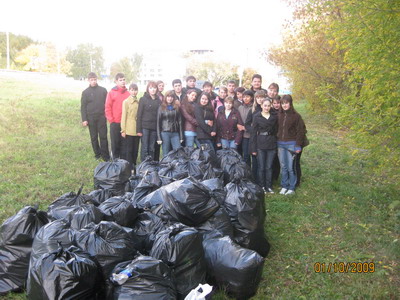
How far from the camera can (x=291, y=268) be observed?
3639 millimetres

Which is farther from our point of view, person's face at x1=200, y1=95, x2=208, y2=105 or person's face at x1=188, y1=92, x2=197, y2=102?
person's face at x1=188, y1=92, x2=197, y2=102

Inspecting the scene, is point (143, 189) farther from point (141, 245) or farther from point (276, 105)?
point (276, 105)

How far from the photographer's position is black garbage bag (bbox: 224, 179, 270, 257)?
145 inches

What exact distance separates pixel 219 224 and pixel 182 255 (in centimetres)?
82

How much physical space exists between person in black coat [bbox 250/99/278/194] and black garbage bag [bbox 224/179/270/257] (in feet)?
6.86

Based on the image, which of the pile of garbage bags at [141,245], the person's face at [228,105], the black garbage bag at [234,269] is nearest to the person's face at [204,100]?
the person's face at [228,105]

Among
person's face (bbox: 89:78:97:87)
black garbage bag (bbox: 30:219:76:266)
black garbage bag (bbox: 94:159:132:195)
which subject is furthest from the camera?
person's face (bbox: 89:78:97:87)

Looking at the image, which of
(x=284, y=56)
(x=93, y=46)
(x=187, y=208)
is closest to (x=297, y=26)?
(x=284, y=56)

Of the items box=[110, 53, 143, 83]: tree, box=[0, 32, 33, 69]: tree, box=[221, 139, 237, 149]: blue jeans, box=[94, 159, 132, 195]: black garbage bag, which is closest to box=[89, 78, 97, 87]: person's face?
box=[94, 159, 132, 195]: black garbage bag

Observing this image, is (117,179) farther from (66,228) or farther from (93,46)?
(93,46)

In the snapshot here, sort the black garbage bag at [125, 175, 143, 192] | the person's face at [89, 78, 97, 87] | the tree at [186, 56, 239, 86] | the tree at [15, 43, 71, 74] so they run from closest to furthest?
the black garbage bag at [125, 175, 143, 192] → the person's face at [89, 78, 97, 87] → the tree at [186, 56, 239, 86] → the tree at [15, 43, 71, 74]

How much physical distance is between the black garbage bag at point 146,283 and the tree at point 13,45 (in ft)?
155

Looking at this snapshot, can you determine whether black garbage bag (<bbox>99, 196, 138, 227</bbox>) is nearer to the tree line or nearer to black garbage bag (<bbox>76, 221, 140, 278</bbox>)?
black garbage bag (<bbox>76, 221, 140, 278</bbox>)

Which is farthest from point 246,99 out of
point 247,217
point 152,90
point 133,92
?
point 247,217
